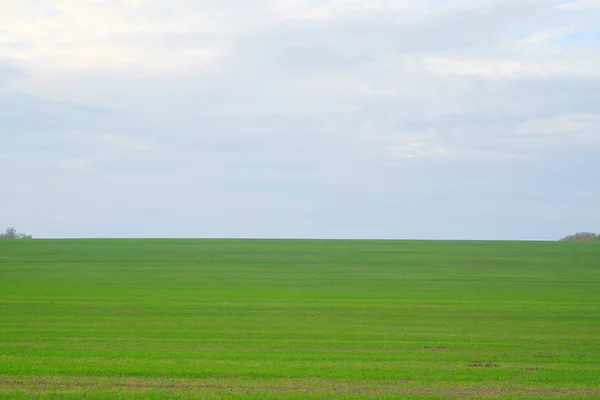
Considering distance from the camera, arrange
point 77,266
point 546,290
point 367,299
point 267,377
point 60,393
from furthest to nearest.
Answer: point 77,266
point 546,290
point 367,299
point 267,377
point 60,393

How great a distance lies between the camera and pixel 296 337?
20.6 metres

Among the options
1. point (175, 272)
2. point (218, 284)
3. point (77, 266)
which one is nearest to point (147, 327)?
point (218, 284)

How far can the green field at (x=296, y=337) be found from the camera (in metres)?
14.4

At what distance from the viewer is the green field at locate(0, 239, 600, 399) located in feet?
47.3

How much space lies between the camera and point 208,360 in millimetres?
16859

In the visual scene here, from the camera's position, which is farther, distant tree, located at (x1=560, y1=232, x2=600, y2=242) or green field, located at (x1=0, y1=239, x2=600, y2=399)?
distant tree, located at (x1=560, y1=232, x2=600, y2=242)

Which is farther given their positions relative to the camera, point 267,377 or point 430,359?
point 430,359

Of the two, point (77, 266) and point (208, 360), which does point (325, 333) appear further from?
point (77, 266)

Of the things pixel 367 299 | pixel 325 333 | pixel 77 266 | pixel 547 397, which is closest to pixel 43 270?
pixel 77 266

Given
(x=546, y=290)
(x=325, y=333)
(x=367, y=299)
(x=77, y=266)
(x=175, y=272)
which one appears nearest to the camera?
(x=325, y=333)

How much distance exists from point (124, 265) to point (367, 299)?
101ft

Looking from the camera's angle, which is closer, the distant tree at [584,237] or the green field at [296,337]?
the green field at [296,337]

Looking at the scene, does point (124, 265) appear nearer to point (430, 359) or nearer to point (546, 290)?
point (546, 290)

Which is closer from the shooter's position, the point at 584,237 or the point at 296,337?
the point at 296,337
